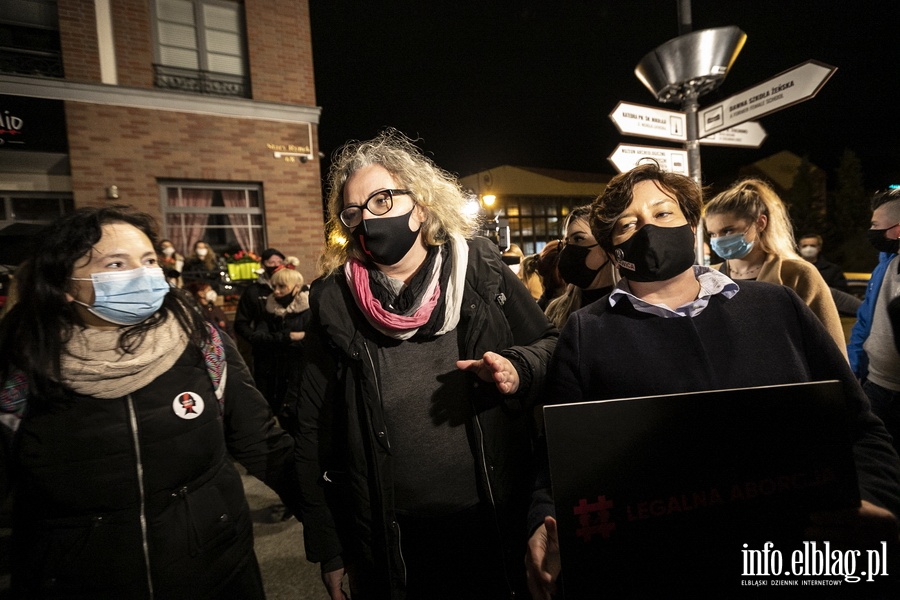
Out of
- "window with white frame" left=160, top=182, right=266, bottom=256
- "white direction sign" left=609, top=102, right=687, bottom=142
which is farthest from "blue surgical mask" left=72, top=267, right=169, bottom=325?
"window with white frame" left=160, top=182, right=266, bottom=256

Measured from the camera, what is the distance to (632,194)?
167 cm

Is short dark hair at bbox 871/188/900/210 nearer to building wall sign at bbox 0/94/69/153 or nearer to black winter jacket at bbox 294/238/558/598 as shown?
black winter jacket at bbox 294/238/558/598

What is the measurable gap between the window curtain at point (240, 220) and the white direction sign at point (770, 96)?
346 inches

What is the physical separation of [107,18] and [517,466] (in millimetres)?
11017

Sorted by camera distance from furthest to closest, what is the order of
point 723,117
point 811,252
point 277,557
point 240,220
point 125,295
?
point 240,220, point 811,252, point 723,117, point 277,557, point 125,295

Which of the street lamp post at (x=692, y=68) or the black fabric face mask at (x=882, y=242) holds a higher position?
the street lamp post at (x=692, y=68)

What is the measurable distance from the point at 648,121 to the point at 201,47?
929 centimetres

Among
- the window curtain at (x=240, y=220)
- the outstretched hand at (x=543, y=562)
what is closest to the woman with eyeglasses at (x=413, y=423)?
the outstretched hand at (x=543, y=562)

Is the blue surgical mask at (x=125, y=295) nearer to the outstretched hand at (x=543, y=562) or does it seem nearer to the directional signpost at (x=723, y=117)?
the outstretched hand at (x=543, y=562)

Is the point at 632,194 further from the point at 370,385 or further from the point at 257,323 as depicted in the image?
the point at 257,323

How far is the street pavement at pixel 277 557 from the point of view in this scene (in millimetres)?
2939

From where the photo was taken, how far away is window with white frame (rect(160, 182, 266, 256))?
8992 millimetres

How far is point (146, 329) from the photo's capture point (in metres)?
1.82

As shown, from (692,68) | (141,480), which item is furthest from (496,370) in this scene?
(692,68)
